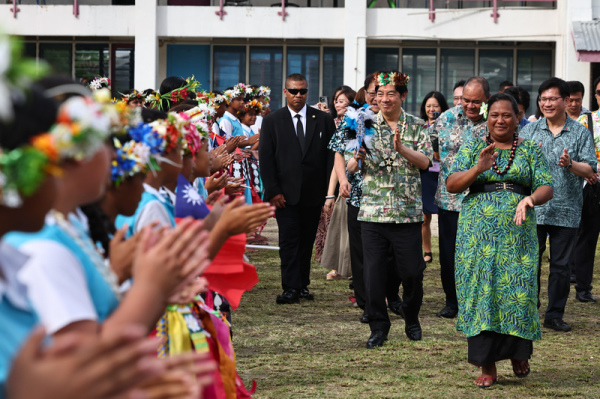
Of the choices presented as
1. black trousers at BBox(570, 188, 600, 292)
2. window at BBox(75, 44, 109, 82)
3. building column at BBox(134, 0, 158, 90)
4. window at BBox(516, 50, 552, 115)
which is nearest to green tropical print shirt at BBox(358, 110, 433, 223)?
black trousers at BBox(570, 188, 600, 292)

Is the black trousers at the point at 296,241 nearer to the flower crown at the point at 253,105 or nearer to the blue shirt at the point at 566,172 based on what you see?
the blue shirt at the point at 566,172

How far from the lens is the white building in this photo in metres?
22.6

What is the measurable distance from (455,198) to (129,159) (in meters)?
5.24

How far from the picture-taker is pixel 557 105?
7.90 metres

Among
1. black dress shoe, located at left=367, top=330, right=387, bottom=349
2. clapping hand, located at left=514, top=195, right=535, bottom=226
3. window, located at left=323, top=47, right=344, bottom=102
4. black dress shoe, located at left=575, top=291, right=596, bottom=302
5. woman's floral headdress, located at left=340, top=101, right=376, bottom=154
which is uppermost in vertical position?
window, located at left=323, top=47, right=344, bottom=102

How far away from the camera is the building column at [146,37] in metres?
22.9

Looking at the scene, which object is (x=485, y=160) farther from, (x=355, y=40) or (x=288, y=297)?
(x=355, y=40)

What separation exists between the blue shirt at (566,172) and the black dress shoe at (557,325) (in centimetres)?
88

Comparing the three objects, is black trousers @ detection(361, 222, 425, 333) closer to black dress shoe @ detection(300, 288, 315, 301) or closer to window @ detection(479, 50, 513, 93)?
black dress shoe @ detection(300, 288, 315, 301)

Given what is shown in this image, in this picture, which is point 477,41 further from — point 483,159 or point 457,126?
point 483,159

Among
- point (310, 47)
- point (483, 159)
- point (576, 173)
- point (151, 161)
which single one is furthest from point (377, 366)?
point (310, 47)

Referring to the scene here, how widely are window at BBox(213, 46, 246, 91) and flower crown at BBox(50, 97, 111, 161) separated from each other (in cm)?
2267

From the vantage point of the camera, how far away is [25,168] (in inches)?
68.2

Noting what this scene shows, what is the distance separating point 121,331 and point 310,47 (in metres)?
23.0
